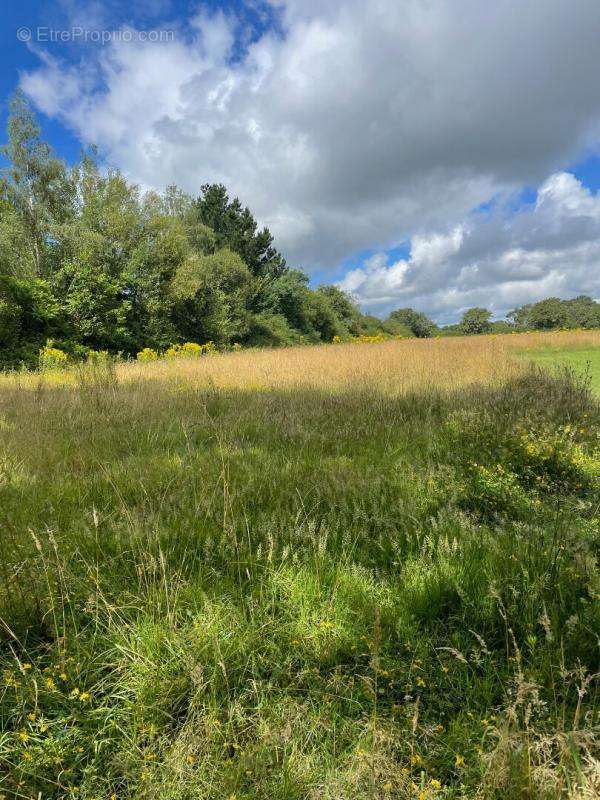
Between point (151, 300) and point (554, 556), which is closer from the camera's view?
point (554, 556)

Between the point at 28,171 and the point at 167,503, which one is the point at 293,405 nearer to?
the point at 167,503

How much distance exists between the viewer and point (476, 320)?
10269 centimetres

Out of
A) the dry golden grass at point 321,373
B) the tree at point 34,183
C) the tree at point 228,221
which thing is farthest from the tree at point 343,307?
the dry golden grass at point 321,373

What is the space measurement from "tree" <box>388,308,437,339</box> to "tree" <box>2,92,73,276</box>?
85.0 m

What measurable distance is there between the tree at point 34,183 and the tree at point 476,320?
319 feet

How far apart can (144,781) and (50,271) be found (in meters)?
22.9

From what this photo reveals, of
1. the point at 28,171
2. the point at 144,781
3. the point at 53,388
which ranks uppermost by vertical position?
the point at 28,171

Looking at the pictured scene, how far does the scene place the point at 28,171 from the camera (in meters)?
22.8

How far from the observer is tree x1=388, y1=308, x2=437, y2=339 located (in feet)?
325

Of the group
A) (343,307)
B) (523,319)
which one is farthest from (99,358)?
(523,319)

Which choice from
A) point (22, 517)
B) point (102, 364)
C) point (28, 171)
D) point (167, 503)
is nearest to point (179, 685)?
point (167, 503)

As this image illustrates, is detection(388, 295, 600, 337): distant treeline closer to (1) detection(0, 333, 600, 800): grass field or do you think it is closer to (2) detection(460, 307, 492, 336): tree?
(2) detection(460, 307, 492, 336): tree

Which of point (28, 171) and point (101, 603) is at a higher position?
point (28, 171)

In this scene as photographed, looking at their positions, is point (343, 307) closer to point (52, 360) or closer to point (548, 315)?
point (52, 360)
